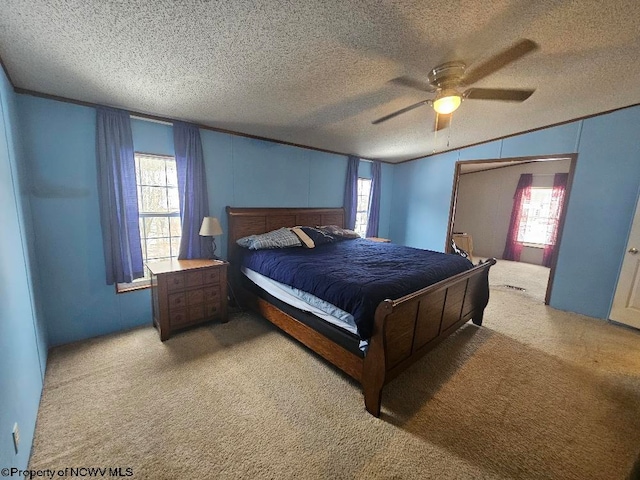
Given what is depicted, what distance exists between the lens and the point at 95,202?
2.45 meters

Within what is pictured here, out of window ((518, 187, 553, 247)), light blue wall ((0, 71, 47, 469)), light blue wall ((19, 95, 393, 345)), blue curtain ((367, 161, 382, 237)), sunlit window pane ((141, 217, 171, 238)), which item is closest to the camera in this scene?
light blue wall ((0, 71, 47, 469))

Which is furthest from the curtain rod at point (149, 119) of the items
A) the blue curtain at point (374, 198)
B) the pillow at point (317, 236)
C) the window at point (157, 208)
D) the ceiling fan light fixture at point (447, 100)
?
the blue curtain at point (374, 198)

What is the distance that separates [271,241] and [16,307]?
6.86 ft

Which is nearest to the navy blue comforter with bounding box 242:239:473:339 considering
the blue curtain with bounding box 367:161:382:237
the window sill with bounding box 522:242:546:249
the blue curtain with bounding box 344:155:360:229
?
the blue curtain with bounding box 344:155:360:229

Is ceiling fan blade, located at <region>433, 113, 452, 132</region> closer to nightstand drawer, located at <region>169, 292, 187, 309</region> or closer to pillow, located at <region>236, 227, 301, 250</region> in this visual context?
pillow, located at <region>236, 227, 301, 250</region>

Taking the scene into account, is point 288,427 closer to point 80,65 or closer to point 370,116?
point 80,65

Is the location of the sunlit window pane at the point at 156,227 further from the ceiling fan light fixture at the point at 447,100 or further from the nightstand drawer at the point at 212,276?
the ceiling fan light fixture at the point at 447,100

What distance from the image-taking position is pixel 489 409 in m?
1.82

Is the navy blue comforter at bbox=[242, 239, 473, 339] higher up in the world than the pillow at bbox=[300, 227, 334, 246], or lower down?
lower down

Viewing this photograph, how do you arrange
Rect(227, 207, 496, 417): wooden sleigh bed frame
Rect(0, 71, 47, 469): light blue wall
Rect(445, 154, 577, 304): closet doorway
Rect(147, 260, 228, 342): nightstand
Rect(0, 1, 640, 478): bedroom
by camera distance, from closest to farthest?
Rect(0, 71, 47, 469): light blue wall → Rect(0, 1, 640, 478): bedroom → Rect(227, 207, 496, 417): wooden sleigh bed frame → Rect(147, 260, 228, 342): nightstand → Rect(445, 154, 577, 304): closet doorway

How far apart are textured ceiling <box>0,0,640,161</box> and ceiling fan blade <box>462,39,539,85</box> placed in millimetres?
161

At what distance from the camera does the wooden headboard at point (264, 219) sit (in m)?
3.36

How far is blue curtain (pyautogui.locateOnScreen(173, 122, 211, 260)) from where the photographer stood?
2.84 m

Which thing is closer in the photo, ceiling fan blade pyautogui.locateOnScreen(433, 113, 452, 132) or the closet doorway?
ceiling fan blade pyautogui.locateOnScreen(433, 113, 452, 132)
